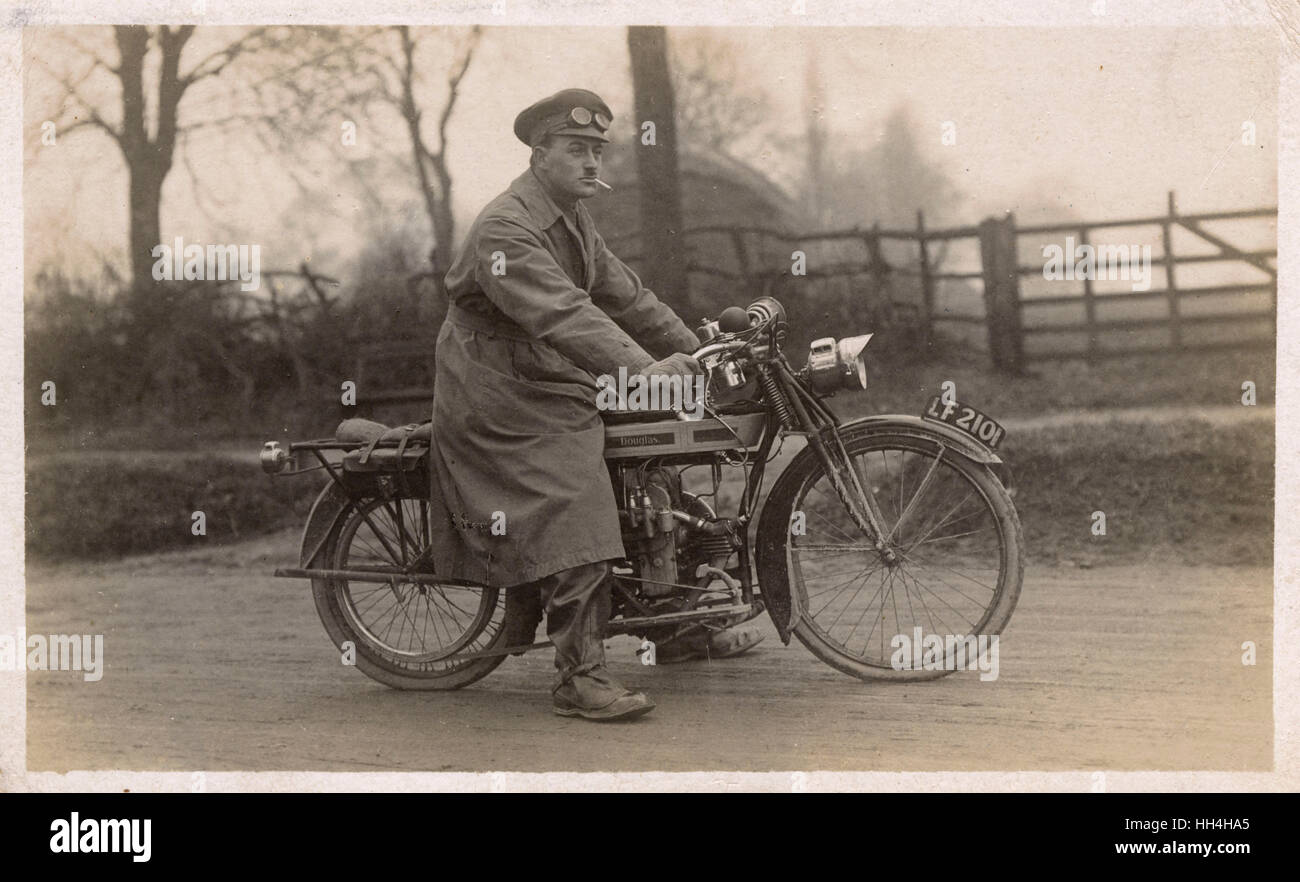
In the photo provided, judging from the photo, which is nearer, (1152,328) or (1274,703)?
(1274,703)

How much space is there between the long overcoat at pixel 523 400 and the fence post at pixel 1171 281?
104 inches

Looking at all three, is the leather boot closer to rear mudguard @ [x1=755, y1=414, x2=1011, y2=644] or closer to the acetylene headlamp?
rear mudguard @ [x1=755, y1=414, x2=1011, y2=644]

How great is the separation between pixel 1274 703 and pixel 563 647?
7.94 feet

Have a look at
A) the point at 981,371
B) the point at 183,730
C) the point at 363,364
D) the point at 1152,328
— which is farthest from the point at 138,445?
the point at 1152,328

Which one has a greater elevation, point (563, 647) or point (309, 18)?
point (309, 18)

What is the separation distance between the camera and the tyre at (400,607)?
4.61 metres

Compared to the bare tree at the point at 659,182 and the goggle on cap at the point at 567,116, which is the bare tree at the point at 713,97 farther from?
the goggle on cap at the point at 567,116

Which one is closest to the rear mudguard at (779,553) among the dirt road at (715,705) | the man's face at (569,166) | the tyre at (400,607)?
the dirt road at (715,705)

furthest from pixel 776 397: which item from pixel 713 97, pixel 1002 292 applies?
pixel 1002 292

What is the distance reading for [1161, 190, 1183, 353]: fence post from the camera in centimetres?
537

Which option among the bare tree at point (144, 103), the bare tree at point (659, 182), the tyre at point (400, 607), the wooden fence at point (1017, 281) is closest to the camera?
the tyre at point (400, 607)

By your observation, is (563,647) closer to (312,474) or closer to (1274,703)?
(1274,703)
